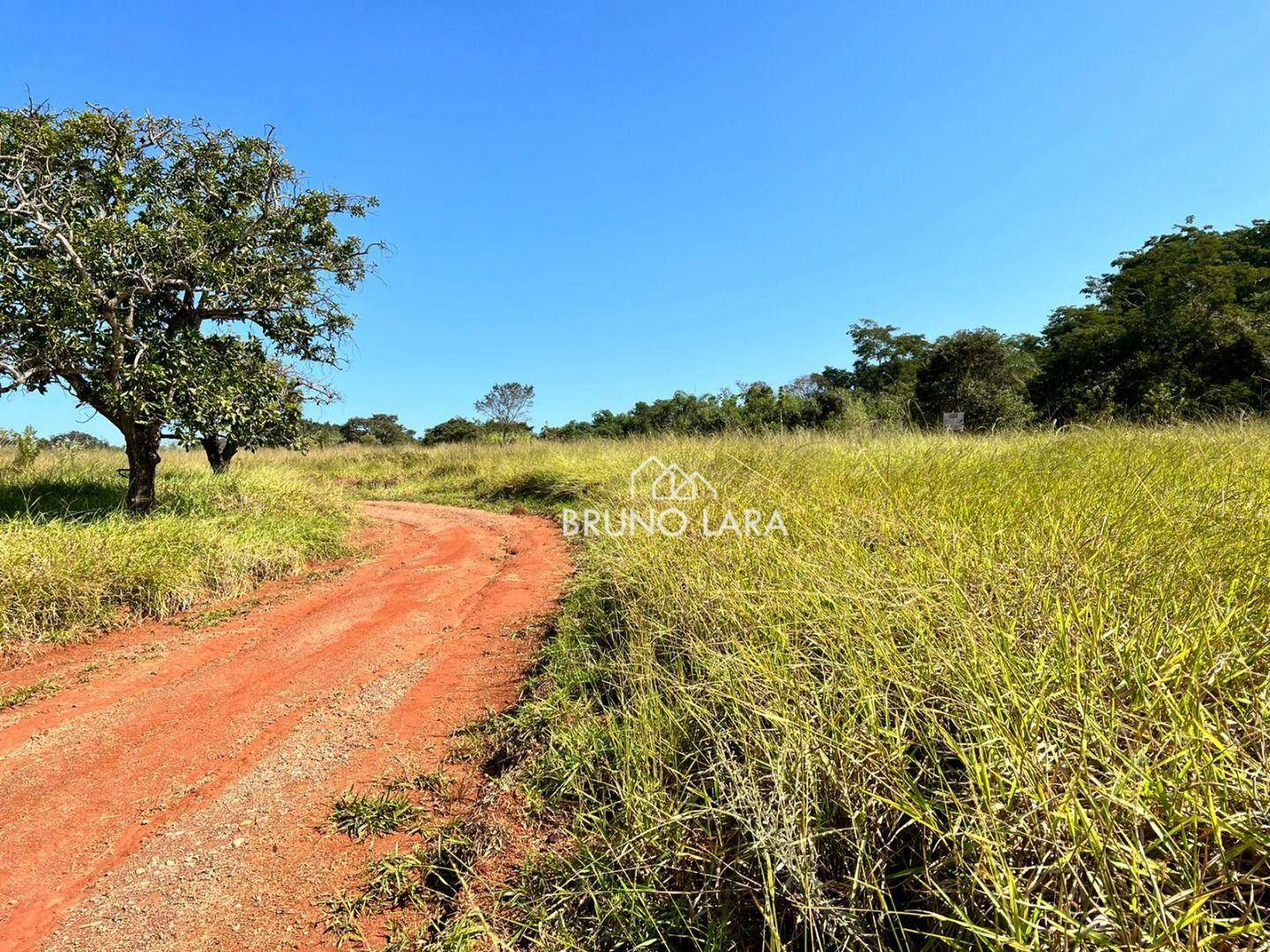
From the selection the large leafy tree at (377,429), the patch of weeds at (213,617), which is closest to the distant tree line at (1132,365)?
the patch of weeds at (213,617)

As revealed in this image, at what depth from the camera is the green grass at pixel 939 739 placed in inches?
42.2

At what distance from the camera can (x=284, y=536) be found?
6234 millimetres

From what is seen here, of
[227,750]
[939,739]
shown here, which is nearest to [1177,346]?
[939,739]

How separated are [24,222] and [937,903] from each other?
8568 mm

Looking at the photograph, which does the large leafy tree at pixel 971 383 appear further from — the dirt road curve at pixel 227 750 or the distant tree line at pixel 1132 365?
the dirt road curve at pixel 227 750

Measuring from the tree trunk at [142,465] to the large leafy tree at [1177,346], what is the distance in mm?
16675

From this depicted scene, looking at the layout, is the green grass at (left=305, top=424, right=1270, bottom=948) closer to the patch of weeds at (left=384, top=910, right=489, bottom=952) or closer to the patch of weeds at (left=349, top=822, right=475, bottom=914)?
the patch of weeds at (left=384, top=910, right=489, bottom=952)

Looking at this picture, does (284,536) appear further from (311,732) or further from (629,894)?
(629,894)

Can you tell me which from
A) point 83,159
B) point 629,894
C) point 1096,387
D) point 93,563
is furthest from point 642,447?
point 1096,387

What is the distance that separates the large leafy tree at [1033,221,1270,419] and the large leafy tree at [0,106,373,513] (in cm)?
1581

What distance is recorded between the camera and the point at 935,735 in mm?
1482

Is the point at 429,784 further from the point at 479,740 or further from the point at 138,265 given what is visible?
the point at 138,265

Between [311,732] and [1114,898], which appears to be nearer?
[1114,898]

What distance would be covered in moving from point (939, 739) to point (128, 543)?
642 cm
